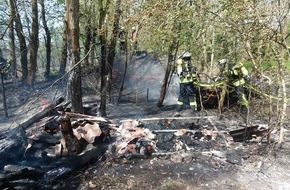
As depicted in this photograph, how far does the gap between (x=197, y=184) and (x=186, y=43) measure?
6822 mm

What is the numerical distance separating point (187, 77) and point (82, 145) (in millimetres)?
4581

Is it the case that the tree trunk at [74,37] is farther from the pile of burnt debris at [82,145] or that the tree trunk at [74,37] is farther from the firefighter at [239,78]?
the firefighter at [239,78]

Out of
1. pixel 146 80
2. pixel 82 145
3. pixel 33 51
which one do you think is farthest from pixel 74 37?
pixel 146 80

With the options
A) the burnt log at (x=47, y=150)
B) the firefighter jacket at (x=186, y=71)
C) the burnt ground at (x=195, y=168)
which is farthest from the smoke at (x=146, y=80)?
the burnt log at (x=47, y=150)

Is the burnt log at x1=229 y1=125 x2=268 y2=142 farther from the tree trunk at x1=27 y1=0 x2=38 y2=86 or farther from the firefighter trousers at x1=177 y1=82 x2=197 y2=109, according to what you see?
the tree trunk at x1=27 y1=0 x2=38 y2=86

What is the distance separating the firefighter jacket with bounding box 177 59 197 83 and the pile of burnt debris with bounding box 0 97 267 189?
2349 millimetres

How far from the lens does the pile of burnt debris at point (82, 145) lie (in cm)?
551

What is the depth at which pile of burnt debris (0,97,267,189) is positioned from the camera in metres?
5.51

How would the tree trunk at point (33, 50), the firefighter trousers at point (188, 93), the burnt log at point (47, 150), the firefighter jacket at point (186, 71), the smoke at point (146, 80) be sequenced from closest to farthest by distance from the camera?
the burnt log at point (47, 150)
the firefighter jacket at point (186, 71)
the firefighter trousers at point (188, 93)
the smoke at point (146, 80)
the tree trunk at point (33, 50)

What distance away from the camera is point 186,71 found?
9648mm

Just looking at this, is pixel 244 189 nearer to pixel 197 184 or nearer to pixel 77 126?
pixel 197 184

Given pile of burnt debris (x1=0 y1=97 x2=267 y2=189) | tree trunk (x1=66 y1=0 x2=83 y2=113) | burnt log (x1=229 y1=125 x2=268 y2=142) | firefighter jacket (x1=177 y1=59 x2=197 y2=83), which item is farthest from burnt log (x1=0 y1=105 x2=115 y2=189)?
firefighter jacket (x1=177 y1=59 x2=197 y2=83)

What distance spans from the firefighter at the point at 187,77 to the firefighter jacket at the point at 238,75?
48.7 inches

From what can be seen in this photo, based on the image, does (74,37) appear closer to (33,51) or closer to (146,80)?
(33,51)
